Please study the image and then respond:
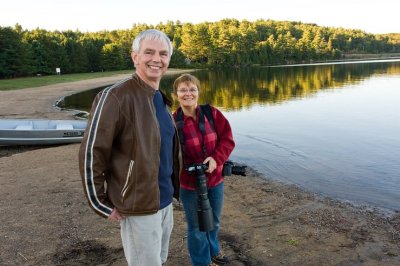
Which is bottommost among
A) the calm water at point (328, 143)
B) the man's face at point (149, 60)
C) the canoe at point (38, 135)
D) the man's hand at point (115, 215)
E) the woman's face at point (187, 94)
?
the calm water at point (328, 143)

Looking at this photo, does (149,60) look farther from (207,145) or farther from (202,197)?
(202,197)

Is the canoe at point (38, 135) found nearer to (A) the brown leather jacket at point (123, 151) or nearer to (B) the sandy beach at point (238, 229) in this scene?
(B) the sandy beach at point (238, 229)

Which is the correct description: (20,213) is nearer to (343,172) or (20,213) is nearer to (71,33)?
(343,172)

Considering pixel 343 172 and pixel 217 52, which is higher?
pixel 217 52

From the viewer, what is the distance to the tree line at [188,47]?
60234 mm

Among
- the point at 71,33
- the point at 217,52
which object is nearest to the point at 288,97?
the point at 217,52

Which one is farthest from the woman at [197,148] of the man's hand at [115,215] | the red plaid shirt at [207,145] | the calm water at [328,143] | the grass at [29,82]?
the grass at [29,82]

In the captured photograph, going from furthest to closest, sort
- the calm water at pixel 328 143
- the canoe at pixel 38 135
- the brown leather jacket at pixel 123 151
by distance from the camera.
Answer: the canoe at pixel 38 135, the calm water at pixel 328 143, the brown leather jacket at pixel 123 151

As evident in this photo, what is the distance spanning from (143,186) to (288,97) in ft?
95.5

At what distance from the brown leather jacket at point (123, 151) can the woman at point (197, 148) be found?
1280 millimetres

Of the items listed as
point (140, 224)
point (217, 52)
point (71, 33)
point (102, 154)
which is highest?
point (71, 33)

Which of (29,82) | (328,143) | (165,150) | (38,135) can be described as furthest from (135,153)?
(29,82)

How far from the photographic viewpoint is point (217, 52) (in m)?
108

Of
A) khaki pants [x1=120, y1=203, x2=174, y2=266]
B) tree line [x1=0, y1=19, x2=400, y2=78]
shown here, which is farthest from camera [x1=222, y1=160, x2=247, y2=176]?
tree line [x1=0, y1=19, x2=400, y2=78]
